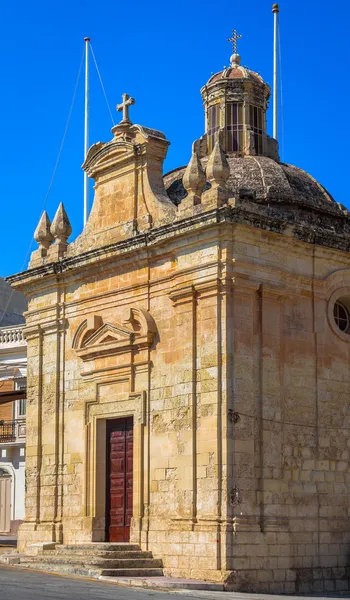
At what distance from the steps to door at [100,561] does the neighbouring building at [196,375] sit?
0.33m

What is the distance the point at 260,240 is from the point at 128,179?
13.0ft

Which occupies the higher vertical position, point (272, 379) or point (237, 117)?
point (237, 117)

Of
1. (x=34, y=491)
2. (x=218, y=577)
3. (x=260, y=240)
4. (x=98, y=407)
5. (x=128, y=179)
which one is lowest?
(x=218, y=577)

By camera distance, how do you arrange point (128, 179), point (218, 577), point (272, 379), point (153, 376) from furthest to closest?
point (128, 179) < point (153, 376) < point (272, 379) < point (218, 577)

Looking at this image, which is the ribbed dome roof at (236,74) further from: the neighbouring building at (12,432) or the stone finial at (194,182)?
the neighbouring building at (12,432)

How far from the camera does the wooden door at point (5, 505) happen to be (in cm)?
3297

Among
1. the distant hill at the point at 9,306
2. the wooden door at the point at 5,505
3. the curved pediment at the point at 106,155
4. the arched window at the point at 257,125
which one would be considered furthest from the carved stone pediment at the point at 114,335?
the distant hill at the point at 9,306

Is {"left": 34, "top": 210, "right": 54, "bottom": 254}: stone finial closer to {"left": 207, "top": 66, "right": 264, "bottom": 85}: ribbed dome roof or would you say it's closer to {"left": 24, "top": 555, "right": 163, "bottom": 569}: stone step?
{"left": 207, "top": 66, "right": 264, "bottom": 85}: ribbed dome roof

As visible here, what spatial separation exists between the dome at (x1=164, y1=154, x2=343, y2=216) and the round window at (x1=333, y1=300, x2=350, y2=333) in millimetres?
2775

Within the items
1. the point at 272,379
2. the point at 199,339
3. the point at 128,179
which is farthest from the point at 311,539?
the point at 128,179

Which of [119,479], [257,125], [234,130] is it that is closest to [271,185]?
[234,130]

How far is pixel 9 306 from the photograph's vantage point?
4150 cm

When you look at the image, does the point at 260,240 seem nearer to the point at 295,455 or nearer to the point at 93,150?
the point at 295,455

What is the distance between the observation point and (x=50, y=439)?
71.9ft
